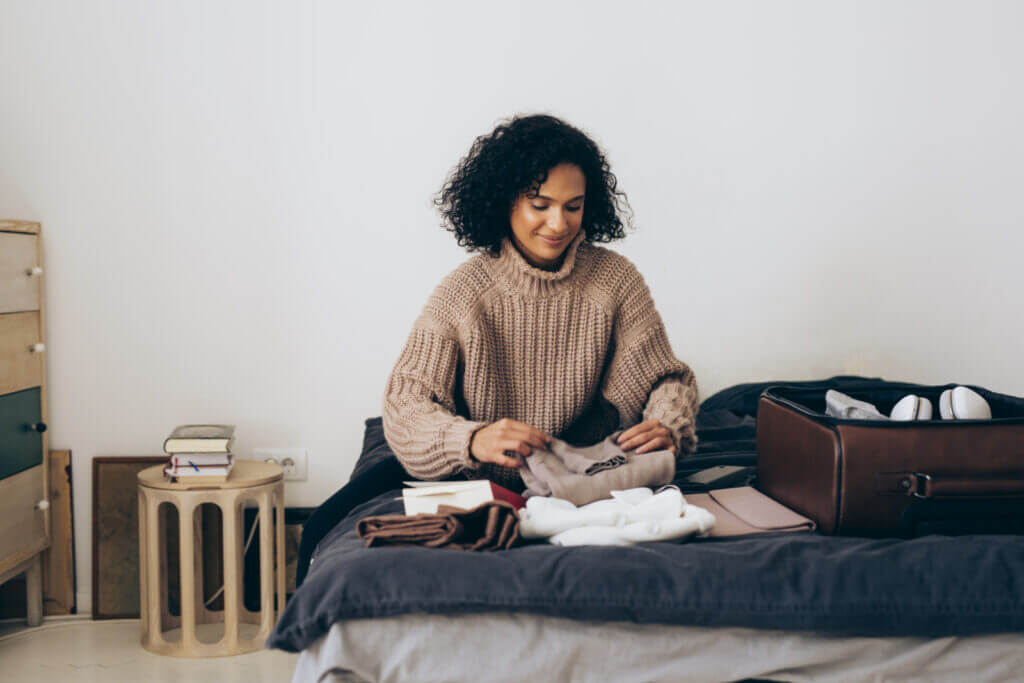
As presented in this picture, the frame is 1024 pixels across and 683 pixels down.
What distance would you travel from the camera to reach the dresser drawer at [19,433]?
1986 mm

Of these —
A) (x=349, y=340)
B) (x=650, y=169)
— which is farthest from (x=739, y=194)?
(x=349, y=340)

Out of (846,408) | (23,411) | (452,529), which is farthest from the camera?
(23,411)

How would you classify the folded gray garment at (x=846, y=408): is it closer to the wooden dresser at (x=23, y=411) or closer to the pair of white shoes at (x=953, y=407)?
the pair of white shoes at (x=953, y=407)

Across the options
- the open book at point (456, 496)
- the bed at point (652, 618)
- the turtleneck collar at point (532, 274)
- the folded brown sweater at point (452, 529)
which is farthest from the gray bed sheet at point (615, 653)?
the turtleneck collar at point (532, 274)

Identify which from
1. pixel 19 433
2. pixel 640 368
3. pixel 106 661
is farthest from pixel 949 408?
pixel 19 433

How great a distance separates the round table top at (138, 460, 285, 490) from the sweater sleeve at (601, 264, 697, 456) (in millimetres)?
865

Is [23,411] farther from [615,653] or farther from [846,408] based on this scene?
[846,408]

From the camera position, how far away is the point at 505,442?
134cm

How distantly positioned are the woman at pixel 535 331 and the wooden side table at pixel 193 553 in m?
0.66

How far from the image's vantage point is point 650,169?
2396 mm

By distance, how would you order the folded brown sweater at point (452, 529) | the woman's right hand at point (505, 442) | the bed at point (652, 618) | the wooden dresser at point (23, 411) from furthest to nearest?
the wooden dresser at point (23, 411)
the woman's right hand at point (505, 442)
the folded brown sweater at point (452, 529)
the bed at point (652, 618)

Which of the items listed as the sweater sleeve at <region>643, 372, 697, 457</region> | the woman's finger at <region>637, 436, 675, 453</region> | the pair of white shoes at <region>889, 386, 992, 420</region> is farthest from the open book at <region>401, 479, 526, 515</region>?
the pair of white shoes at <region>889, 386, 992, 420</region>

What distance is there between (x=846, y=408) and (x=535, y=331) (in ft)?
1.74

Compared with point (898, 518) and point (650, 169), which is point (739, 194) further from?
point (898, 518)
